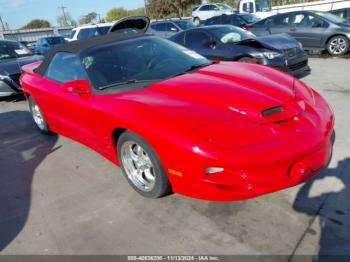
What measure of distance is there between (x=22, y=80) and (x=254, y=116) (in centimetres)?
407

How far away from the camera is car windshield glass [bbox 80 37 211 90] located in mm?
3523

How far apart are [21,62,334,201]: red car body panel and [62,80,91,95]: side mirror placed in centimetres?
10

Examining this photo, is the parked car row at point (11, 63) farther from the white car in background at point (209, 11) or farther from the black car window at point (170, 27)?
the white car in background at point (209, 11)

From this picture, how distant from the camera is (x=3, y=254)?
2639mm

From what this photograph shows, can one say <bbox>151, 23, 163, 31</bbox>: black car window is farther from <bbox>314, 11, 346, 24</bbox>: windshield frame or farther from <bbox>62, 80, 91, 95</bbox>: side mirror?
<bbox>62, 80, 91, 95</bbox>: side mirror

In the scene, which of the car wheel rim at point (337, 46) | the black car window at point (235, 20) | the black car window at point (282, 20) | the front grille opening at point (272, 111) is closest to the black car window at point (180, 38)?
the black car window at point (282, 20)

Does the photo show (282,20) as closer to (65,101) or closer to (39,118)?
(39,118)

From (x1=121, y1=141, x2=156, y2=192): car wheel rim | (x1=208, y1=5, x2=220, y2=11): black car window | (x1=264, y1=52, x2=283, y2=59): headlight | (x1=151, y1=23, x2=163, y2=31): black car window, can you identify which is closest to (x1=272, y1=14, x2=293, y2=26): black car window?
(x1=264, y1=52, x2=283, y2=59): headlight

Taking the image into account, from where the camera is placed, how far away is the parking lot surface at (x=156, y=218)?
2463 millimetres

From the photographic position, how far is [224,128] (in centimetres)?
255

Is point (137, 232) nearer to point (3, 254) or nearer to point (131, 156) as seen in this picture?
point (131, 156)

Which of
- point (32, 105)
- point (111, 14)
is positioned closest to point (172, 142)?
point (32, 105)

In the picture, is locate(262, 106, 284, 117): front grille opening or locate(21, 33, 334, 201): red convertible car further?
locate(262, 106, 284, 117): front grille opening

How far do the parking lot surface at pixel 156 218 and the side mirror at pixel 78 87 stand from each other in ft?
3.18
